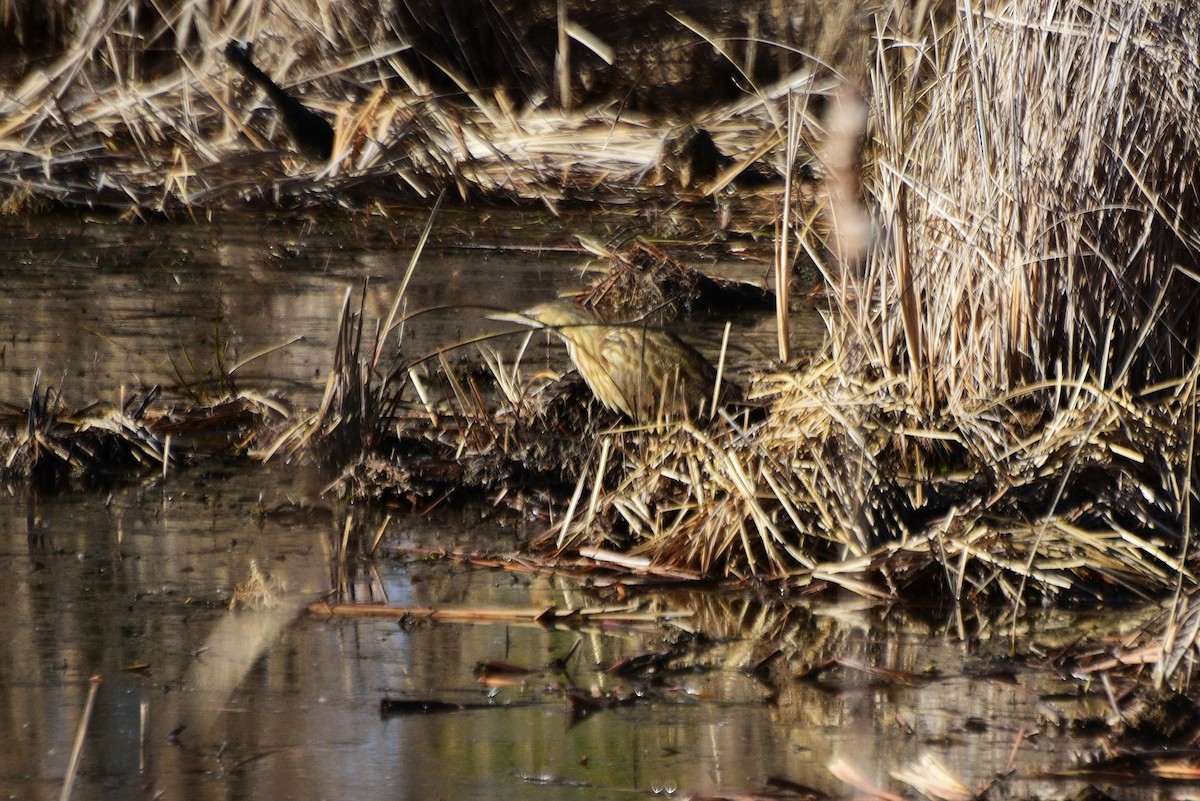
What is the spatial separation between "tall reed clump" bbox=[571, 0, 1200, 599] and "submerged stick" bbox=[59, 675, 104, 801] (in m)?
1.53

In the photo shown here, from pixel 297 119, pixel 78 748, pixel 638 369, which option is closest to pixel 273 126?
pixel 297 119

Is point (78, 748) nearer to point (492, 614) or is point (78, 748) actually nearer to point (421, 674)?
point (421, 674)

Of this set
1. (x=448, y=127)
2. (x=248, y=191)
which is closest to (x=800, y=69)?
(x=448, y=127)

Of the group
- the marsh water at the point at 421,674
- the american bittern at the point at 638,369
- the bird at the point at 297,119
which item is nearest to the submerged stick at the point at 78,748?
the marsh water at the point at 421,674

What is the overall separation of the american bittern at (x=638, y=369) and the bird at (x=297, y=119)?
4.80m

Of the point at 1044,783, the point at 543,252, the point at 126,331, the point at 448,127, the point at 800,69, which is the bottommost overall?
the point at 1044,783

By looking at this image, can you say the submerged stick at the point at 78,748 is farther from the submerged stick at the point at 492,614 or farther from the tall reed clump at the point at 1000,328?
the tall reed clump at the point at 1000,328

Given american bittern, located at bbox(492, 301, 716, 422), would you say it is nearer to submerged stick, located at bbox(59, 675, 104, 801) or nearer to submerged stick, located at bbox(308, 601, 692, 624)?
submerged stick, located at bbox(308, 601, 692, 624)

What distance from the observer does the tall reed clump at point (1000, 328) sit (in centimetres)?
433

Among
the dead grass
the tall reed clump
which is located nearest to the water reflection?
the tall reed clump

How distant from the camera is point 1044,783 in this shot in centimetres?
308

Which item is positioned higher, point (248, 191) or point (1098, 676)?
point (248, 191)

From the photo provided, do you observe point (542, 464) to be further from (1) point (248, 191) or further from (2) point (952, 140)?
(1) point (248, 191)

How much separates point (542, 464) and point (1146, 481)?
1.76m
